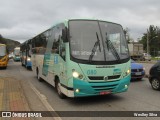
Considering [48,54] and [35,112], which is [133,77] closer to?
[48,54]

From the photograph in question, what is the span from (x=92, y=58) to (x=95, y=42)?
619 millimetres

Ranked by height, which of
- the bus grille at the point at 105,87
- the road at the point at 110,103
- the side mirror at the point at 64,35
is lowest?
the road at the point at 110,103

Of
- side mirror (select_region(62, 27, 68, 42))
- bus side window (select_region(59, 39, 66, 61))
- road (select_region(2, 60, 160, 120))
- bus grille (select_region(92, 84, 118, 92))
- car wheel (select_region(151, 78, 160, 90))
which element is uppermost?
side mirror (select_region(62, 27, 68, 42))

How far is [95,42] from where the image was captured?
807 centimetres

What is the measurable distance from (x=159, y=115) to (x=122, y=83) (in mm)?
1929

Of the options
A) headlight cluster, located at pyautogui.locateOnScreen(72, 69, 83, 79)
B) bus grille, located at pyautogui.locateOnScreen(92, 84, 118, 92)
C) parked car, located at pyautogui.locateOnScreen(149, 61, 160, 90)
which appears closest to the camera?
headlight cluster, located at pyautogui.locateOnScreen(72, 69, 83, 79)

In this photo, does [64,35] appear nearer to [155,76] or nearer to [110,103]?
[110,103]

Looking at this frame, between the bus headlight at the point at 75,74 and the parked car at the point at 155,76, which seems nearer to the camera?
the bus headlight at the point at 75,74

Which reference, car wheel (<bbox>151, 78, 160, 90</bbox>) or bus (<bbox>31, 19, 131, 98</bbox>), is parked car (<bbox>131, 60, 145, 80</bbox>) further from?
bus (<bbox>31, 19, 131, 98</bbox>)

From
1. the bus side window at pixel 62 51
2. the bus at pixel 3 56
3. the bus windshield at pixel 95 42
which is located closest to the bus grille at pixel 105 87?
the bus windshield at pixel 95 42

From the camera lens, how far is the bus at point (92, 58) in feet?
25.3

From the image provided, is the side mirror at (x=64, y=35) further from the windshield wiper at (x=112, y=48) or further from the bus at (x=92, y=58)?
the windshield wiper at (x=112, y=48)

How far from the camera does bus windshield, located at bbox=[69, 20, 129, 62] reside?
7848mm

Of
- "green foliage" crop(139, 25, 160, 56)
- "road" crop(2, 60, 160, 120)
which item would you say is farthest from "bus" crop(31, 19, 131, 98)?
"green foliage" crop(139, 25, 160, 56)
